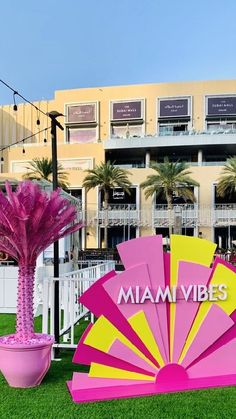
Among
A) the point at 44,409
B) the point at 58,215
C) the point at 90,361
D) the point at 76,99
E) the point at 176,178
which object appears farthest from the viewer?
the point at 76,99

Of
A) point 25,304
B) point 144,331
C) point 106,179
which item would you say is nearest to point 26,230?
point 25,304

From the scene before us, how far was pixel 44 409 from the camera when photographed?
13.5 feet

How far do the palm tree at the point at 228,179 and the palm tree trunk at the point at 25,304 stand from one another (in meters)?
31.9

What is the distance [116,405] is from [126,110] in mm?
44669

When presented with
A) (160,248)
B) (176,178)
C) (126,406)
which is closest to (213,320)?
(160,248)

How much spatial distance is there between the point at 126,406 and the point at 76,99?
46.4m

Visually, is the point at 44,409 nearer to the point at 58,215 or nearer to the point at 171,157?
the point at 58,215

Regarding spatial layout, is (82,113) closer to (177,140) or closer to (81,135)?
(81,135)

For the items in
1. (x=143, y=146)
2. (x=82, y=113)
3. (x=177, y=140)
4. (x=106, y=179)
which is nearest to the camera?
(x=106, y=179)

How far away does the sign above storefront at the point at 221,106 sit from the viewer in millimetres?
44250

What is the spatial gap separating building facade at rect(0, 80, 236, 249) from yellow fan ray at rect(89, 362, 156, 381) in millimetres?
31387

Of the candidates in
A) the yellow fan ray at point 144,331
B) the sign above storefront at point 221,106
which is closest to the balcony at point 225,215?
the sign above storefront at point 221,106

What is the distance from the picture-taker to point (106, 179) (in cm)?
3703

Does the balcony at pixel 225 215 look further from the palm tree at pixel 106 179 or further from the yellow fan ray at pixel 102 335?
the yellow fan ray at pixel 102 335
